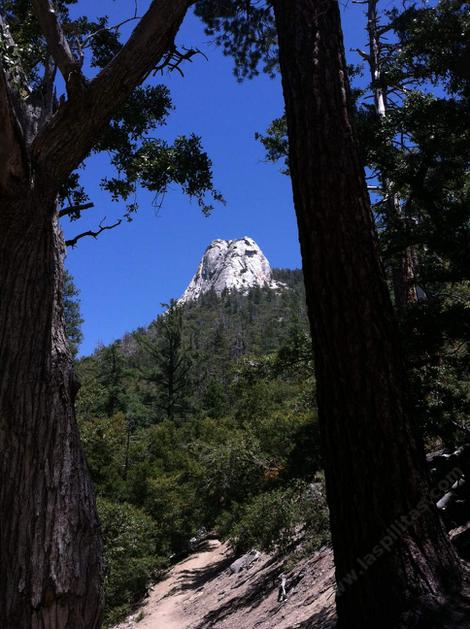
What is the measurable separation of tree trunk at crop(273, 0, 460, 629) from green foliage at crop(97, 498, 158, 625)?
34.7ft

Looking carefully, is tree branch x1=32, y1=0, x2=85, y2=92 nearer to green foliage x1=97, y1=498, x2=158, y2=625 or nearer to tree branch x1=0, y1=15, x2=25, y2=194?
tree branch x1=0, y1=15, x2=25, y2=194

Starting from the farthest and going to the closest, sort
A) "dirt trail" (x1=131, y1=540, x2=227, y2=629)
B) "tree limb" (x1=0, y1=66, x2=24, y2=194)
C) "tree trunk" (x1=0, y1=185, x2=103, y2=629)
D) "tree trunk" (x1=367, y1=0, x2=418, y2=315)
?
"dirt trail" (x1=131, y1=540, x2=227, y2=629), "tree trunk" (x1=367, y1=0, x2=418, y2=315), "tree limb" (x1=0, y1=66, x2=24, y2=194), "tree trunk" (x1=0, y1=185, x2=103, y2=629)

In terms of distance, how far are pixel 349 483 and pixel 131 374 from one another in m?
38.7

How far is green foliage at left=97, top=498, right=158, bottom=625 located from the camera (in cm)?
1257

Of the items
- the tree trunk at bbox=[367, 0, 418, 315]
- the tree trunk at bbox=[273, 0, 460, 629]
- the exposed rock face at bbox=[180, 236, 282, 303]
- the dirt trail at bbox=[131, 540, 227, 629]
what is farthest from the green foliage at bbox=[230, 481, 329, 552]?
the exposed rock face at bbox=[180, 236, 282, 303]

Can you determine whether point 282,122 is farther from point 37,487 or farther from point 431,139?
point 37,487

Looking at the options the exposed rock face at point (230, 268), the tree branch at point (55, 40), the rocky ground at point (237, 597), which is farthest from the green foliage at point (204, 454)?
the exposed rock face at point (230, 268)

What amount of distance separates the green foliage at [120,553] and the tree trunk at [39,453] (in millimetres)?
10277

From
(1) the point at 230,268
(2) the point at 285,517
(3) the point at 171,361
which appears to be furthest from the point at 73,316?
(1) the point at 230,268

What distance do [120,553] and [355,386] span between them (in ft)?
39.0

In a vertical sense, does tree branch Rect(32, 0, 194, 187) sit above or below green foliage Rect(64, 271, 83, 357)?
below

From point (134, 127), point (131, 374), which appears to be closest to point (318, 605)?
point (134, 127)

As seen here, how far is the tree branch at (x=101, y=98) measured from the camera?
3.03 m

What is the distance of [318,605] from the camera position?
20.5ft
